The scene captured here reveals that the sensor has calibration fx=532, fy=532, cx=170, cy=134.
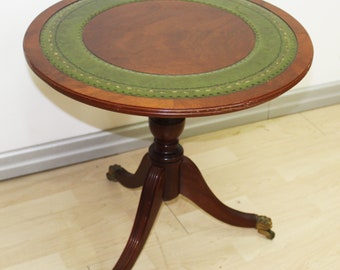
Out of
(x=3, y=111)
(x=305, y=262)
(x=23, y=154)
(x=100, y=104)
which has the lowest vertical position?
(x=305, y=262)

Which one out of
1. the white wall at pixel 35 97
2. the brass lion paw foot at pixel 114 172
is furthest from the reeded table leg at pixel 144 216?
the white wall at pixel 35 97

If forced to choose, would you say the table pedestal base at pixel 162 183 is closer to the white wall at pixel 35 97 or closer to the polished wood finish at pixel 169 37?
the polished wood finish at pixel 169 37

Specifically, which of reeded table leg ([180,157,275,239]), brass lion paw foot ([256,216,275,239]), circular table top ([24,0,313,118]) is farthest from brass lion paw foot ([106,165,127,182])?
circular table top ([24,0,313,118])

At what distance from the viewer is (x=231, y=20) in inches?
51.2

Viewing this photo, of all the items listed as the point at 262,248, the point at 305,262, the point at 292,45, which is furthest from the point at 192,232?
the point at 292,45

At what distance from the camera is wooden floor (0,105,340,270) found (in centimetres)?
148

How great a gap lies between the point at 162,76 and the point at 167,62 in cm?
6

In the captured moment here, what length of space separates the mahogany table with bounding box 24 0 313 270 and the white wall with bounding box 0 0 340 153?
0.86 feet

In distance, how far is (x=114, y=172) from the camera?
171 cm

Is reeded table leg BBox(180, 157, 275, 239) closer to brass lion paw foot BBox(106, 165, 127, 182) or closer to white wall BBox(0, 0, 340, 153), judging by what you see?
brass lion paw foot BBox(106, 165, 127, 182)

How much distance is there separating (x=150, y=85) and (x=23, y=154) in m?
0.84

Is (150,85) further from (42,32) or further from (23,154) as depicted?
(23,154)

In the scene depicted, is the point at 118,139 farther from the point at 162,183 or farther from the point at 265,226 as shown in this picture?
the point at 265,226

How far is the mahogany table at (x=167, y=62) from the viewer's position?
39.8 inches
